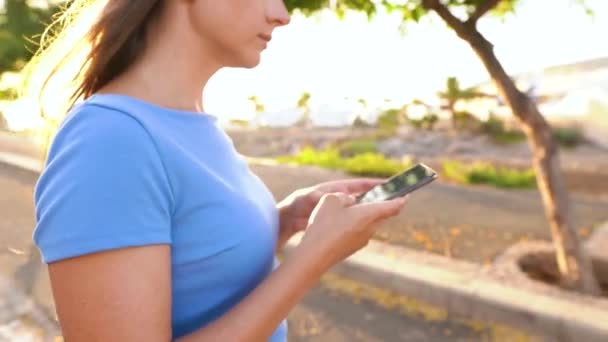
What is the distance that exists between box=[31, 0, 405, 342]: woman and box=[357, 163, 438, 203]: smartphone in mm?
116

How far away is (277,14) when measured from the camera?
1157 millimetres

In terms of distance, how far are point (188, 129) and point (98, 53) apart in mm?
240

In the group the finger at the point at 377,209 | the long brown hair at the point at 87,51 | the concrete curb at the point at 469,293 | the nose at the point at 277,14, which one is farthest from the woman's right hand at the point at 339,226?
the concrete curb at the point at 469,293

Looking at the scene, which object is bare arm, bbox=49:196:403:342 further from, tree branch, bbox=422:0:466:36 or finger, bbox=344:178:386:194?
tree branch, bbox=422:0:466:36

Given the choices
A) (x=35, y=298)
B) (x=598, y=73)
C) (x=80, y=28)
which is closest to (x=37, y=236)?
(x=80, y=28)

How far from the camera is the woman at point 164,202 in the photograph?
838mm

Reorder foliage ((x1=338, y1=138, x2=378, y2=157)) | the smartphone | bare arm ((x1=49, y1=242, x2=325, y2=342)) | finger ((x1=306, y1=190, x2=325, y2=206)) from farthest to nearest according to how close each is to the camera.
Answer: foliage ((x1=338, y1=138, x2=378, y2=157))
finger ((x1=306, y1=190, x2=325, y2=206))
the smartphone
bare arm ((x1=49, y1=242, x2=325, y2=342))

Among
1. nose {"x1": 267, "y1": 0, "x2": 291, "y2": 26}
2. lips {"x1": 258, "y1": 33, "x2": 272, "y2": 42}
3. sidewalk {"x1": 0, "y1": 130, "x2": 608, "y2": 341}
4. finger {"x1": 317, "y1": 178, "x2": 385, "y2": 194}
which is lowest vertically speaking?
sidewalk {"x1": 0, "y1": 130, "x2": 608, "y2": 341}

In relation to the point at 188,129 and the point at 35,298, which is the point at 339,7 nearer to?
the point at 35,298

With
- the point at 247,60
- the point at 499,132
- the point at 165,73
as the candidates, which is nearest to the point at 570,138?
the point at 499,132

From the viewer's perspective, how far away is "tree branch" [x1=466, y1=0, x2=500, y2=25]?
4.21 m

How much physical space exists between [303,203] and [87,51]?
69 centimetres

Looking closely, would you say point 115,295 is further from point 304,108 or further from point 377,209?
point 304,108

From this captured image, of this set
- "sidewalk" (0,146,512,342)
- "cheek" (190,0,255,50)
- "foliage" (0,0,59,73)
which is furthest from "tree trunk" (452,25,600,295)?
"foliage" (0,0,59,73)
